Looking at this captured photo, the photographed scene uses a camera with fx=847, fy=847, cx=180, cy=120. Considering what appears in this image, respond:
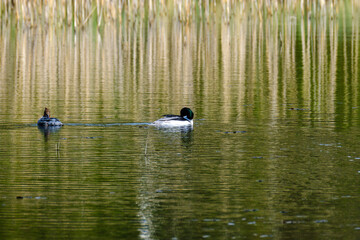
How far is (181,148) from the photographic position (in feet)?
47.4

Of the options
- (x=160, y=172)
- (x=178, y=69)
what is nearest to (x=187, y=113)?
(x=160, y=172)

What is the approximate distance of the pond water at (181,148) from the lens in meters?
9.73

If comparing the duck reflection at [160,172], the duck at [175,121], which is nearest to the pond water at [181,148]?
the duck reflection at [160,172]

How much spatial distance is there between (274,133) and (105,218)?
6626 mm

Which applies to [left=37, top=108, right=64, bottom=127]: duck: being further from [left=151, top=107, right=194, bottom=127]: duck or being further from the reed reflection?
[left=151, top=107, right=194, bottom=127]: duck

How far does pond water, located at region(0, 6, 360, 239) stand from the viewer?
973cm

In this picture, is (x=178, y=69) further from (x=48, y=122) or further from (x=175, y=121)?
(x=48, y=122)

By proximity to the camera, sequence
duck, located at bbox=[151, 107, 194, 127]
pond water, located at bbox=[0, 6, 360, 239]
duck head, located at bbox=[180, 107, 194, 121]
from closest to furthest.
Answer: pond water, located at bbox=[0, 6, 360, 239], duck, located at bbox=[151, 107, 194, 127], duck head, located at bbox=[180, 107, 194, 121]

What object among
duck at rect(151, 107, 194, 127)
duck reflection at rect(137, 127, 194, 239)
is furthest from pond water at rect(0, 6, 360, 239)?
duck at rect(151, 107, 194, 127)

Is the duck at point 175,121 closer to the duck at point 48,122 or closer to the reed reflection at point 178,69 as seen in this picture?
the reed reflection at point 178,69

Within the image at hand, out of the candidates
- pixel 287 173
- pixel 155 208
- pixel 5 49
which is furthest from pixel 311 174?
pixel 5 49

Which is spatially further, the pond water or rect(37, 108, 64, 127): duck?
rect(37, 108, 64, 127): duck

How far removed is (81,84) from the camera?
2434 cm

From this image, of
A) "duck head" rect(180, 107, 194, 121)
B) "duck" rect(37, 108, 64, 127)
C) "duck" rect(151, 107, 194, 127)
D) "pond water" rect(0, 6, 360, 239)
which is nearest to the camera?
"pond water" rect(0, 6, 360, 239)
